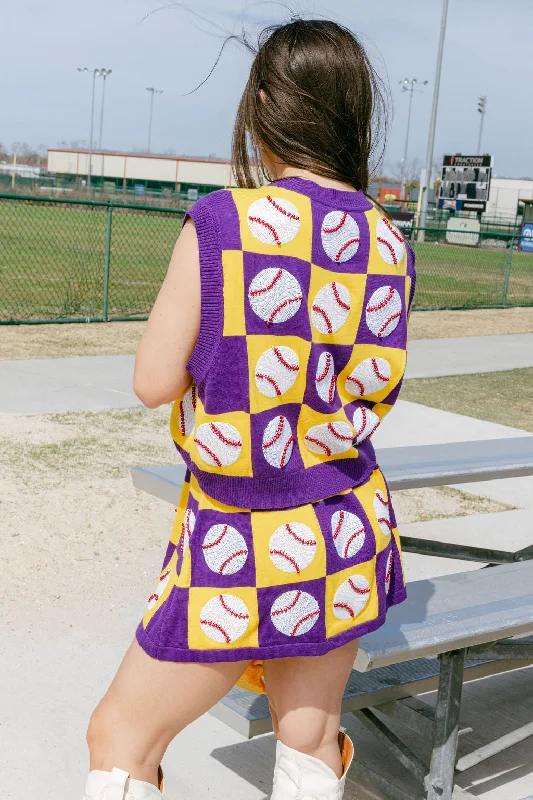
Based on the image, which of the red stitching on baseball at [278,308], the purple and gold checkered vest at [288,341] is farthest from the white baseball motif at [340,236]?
the red stitching on baseball at [278,308]

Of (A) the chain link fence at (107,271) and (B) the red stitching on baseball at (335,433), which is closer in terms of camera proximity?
(B) the red stitching on baseball at (335,433)

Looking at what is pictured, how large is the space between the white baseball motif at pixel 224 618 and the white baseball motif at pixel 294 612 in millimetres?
56

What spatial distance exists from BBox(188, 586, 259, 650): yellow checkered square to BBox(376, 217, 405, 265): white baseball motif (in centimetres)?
59

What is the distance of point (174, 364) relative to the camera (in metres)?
1.55

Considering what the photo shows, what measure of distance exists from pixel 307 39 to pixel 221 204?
334 mm

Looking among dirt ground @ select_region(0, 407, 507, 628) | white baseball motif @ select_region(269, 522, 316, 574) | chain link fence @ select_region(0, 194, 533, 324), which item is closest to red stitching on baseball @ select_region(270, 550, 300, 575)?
white baseball motif @ select_region(269, 522, 316, 574)

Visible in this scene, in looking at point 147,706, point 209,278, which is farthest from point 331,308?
point 147,706

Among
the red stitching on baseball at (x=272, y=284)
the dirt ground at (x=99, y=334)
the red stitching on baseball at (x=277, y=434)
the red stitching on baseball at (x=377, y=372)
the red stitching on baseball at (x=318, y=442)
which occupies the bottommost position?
the dirt ground at (x=99, y=334)

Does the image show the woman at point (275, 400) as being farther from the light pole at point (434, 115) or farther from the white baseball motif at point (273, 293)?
the light pole at point (434, 115)

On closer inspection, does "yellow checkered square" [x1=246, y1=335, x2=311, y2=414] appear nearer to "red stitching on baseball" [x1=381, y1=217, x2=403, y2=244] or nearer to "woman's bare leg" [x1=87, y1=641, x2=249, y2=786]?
"red stitching on baseball" [x1=381, y1=217, x2=403, y2=244]

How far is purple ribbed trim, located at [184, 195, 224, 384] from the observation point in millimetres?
1497

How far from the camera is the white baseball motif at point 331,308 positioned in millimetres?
1585

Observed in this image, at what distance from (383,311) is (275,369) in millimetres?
244

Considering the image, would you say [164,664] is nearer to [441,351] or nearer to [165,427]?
[165,427]
